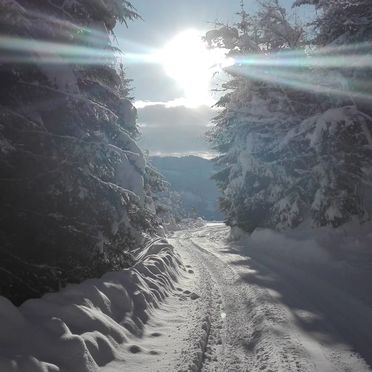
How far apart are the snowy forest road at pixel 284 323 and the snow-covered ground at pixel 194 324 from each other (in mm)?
16

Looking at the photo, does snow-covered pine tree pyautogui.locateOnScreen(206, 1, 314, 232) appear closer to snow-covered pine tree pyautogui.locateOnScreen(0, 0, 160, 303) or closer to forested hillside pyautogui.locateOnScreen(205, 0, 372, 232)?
forested hillside pyautogui.locateOnScreen(205, 0, 372, 232)

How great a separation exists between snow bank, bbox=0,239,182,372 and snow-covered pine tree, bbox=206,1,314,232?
35.4 ft

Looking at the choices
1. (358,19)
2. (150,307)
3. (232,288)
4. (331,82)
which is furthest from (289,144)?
(150,307)

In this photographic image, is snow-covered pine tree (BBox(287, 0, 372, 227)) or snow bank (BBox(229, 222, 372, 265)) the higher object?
snow-covered pine tree (BBox(287, 0, 372, 227))

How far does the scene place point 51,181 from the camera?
7.11 metres

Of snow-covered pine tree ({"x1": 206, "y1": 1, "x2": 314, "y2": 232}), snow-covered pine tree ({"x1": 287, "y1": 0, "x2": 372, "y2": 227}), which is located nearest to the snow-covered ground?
snow-covered pine tree ({"x1": 287, "y1": 0, "x2": 372, "y2": 227})

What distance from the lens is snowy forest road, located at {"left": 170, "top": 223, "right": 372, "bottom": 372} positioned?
18.2 feet

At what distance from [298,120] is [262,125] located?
208cm

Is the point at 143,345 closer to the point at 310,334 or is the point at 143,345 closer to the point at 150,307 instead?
the point at 150,307

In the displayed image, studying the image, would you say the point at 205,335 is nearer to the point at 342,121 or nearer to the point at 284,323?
the point at 284,323

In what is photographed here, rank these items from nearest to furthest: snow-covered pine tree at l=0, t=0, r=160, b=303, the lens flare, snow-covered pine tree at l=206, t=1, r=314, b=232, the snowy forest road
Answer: the snowy forest road, snow-covered pine tree at l=0, t=0, r=160, b=303, the lens flare, snow-covered pine tree at l=206, t=1, r=314, b=232

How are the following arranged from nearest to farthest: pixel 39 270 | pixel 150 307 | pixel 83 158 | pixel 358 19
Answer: pixel 39 270, pixel 83 158, pixel 150 307, pixel 358 19

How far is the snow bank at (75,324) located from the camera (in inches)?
185

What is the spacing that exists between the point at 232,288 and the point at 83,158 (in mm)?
5397
